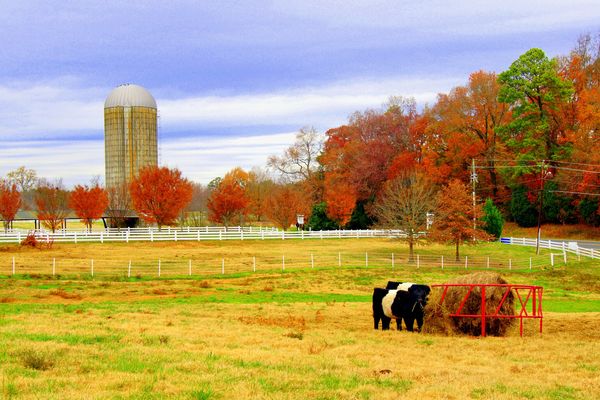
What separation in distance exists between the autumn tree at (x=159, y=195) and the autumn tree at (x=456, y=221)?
29559mm

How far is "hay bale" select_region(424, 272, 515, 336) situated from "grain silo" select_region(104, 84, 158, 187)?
269ft

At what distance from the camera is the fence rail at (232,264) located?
3462cm

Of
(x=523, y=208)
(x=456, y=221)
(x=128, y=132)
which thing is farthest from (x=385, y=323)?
(x=128, y=132)

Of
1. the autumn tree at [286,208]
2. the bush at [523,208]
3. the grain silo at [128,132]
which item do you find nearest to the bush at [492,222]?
the bush at [523,208]

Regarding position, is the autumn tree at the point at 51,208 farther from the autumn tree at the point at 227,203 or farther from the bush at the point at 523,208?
the bush at the point at 523,208

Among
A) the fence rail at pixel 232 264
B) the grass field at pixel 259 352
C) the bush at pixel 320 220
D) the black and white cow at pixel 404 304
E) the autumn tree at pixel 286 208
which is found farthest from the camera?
the bush at pixel 320 220

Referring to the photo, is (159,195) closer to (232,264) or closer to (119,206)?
(119,206)

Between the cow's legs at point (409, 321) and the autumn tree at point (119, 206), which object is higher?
the autumn tree at point (119, 206)

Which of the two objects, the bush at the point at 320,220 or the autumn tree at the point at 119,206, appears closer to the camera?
the autumn tree at the point at 119,206

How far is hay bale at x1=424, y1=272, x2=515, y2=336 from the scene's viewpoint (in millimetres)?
15359

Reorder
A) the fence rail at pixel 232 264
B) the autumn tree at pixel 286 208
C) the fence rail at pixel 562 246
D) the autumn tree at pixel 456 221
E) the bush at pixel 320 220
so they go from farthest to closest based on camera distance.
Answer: the bush at pixel 320 220
the autumn tree at pixel 286 208
the fence rail at pixel 562 246
the autumn tree at pixel 456 221
the fence rail at pixel 232 264

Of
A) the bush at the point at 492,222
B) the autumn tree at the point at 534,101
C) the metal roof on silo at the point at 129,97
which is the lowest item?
the bush at the point at 492,222

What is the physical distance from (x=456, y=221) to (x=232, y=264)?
15.5m

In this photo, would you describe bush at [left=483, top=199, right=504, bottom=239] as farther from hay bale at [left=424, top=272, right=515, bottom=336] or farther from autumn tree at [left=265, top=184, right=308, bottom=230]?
hay bale at [left=424, top=272, right=515, bottom=336]
